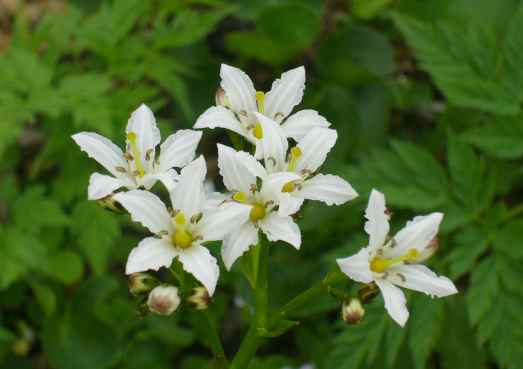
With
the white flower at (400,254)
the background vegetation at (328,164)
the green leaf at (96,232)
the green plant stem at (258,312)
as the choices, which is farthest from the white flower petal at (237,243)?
the green leaf at (96,232)

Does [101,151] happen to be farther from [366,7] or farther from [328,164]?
[366,7]

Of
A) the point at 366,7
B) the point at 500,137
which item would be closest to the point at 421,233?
the point at 500,137

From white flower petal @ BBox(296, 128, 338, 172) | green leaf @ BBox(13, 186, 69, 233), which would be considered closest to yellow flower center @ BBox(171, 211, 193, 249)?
white flower petal @ BBox(296, 128, 338, 172)

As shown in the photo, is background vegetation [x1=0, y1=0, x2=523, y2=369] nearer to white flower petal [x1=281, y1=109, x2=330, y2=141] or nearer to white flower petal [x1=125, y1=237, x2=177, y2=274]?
white flower petal [x1=125, y1=237, x2=177, y2=274]

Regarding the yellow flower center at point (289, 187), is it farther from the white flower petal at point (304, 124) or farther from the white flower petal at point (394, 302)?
the white flower petal at point (394, 302)

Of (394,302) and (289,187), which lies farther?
(289,187)

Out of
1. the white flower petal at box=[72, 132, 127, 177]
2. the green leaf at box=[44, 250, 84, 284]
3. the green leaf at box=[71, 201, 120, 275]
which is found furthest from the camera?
the green leaf at box=[44, 250, 84, 284]

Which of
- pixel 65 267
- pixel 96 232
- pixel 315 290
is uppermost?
pixel 315 290
